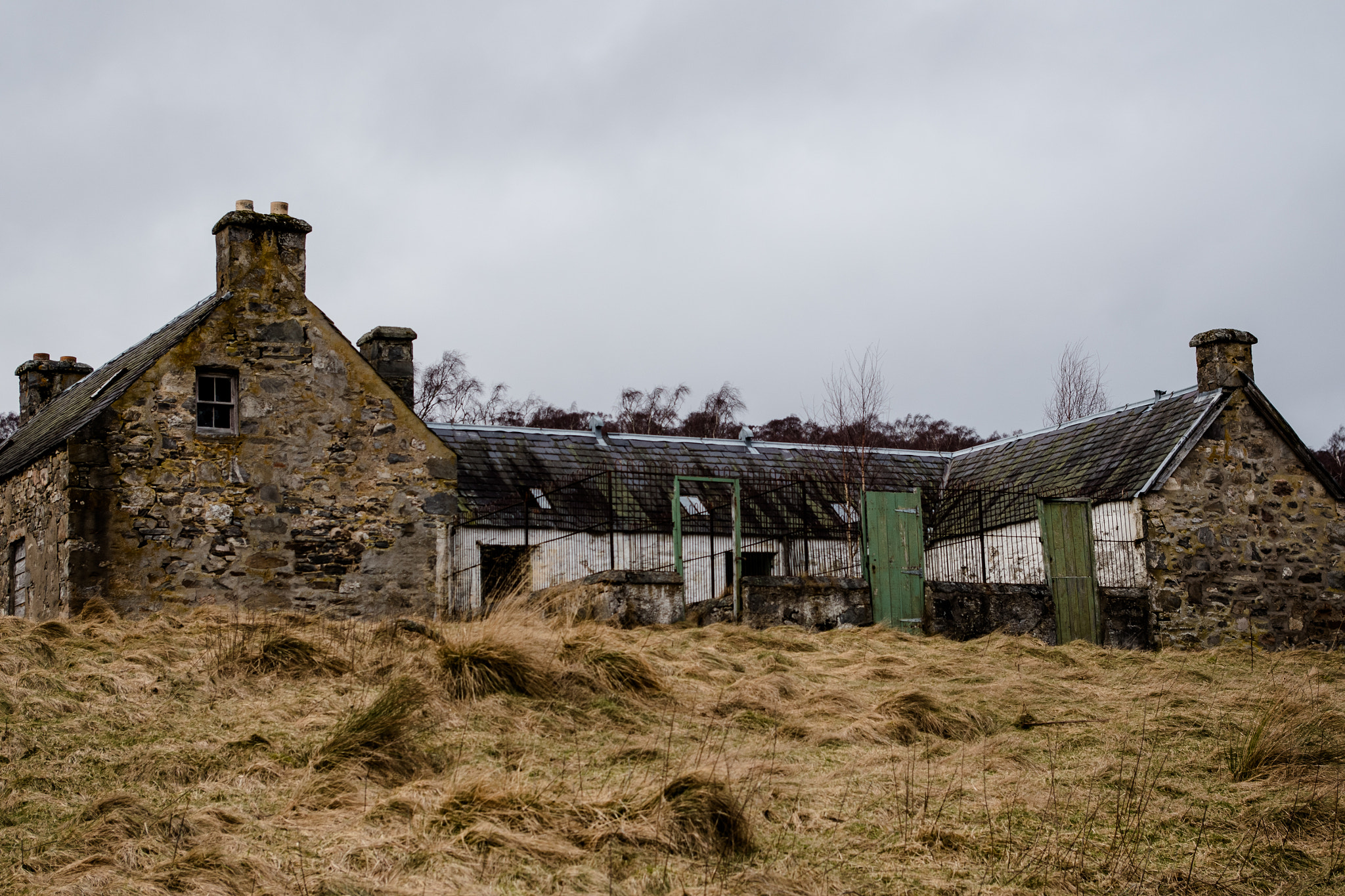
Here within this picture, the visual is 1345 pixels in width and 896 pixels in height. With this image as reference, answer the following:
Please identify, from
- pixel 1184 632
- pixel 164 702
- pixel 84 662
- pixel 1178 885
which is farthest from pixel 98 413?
pixel 1184 632

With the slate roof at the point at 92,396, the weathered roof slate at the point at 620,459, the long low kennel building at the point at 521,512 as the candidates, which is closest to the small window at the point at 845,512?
the long low kennel building at the point at 521,512

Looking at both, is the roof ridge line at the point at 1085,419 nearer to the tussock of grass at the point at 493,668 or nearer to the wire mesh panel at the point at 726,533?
the wire mesh panel at the point at 726,533

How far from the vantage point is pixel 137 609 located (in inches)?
599

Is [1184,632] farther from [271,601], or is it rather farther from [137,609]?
[137,609]

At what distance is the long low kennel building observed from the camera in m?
15.8

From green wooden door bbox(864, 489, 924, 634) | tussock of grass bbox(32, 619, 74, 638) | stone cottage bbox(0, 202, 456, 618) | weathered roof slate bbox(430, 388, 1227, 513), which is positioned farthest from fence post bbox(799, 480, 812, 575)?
tussock of grass bbox(32, 619, 74, 638)

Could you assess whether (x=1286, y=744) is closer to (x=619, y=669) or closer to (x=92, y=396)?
(x=619, y=669)

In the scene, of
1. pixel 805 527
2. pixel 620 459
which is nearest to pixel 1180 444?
pixel 805 527

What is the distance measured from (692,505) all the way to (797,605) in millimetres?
8973

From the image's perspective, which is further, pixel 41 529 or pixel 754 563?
pixel 754 563

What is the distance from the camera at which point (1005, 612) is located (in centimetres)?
1759

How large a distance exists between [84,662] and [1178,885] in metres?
7.41

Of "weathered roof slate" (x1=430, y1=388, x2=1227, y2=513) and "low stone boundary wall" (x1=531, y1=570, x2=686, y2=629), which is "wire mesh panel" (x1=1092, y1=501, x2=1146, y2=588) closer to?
"weathered roof slate" (x1=430, y1=388, x2=1227, y2=513)

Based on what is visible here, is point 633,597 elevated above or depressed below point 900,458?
below
